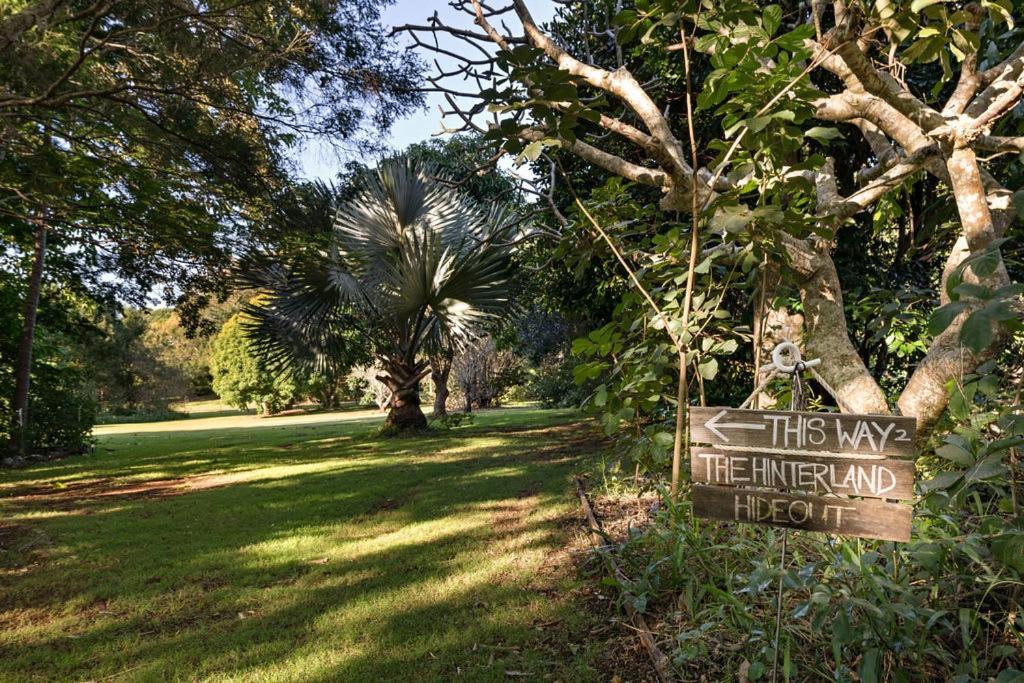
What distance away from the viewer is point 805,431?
1.91 m

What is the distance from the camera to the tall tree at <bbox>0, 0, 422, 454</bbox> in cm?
610

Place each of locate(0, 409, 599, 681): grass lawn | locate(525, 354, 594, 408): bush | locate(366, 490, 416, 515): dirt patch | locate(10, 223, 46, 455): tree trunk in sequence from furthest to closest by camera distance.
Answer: locate(525, 354, 594, 408): bush < locate(10, 223, 46, 455): tree trunk < locate(366, 490, 416, 515): dirt patch < locate(0, 409, 599, 681): grass lawn

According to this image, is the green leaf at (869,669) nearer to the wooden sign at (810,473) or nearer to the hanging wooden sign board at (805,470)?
the hanging wooden sign board at (805,470)

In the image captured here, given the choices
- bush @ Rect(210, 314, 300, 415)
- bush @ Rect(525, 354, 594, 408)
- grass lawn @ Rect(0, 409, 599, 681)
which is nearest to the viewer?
grass lawn @ Rect(0, 409, 599, 681)

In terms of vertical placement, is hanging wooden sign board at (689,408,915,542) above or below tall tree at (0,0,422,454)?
below

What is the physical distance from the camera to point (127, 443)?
15734mm

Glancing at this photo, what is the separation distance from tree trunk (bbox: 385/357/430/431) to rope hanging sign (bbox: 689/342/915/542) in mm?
10560

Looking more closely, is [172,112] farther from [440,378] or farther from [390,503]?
[440,378]

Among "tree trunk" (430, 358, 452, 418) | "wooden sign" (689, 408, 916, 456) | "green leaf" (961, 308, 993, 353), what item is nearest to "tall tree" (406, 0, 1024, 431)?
"green leaf" (961, 308, 993, 353)

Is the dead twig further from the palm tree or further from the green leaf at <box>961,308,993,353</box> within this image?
the palm tree

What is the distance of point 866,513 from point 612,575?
1.80m

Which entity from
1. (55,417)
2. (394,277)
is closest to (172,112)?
(394,277)

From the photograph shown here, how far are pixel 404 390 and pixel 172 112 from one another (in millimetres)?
7249

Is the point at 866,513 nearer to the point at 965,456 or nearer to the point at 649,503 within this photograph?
the point at 965,456
